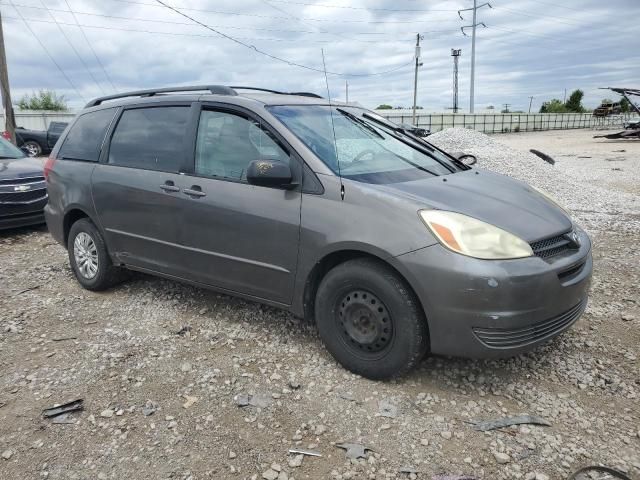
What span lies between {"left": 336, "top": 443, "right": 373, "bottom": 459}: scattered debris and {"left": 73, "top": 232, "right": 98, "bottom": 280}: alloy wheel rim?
3.28 m

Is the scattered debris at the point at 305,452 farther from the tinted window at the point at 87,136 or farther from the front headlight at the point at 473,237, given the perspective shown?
the tinted window at the point at 87,136

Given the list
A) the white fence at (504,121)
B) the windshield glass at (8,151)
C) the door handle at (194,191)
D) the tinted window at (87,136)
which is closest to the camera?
A: the door handle at (194,191)

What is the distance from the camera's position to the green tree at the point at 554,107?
7506cm

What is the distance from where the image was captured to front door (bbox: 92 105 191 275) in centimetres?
410

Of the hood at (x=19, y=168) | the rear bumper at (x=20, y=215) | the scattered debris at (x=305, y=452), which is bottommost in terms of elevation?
the scattered debris at (x=305, y=452)

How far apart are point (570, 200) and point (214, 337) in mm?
7391

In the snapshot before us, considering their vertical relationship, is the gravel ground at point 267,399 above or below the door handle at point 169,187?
below

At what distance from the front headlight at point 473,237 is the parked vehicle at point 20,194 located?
682 cm

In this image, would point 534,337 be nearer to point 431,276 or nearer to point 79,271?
point 431,276

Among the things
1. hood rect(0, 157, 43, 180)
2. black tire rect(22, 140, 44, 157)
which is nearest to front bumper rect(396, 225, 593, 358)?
hood rect(0, 157, 43, 180)

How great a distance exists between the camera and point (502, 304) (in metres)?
2.80

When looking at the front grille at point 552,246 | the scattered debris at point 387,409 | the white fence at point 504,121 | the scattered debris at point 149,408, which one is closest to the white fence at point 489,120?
the white fence at point 504,121

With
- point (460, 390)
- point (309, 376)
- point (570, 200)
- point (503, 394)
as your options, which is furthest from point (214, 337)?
point (570, 200)

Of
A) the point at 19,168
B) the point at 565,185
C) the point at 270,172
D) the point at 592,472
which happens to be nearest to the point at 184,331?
the point at 270,172
